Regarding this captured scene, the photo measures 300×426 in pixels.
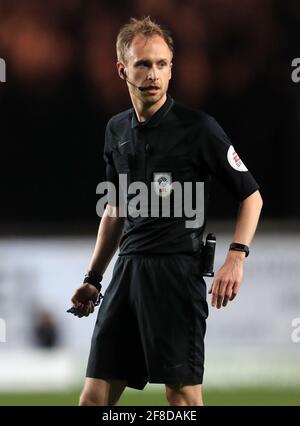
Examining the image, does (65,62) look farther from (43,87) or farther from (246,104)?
(246,104)

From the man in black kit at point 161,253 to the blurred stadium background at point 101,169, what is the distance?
2.67 meters

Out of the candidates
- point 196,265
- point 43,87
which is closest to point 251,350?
point 43,87

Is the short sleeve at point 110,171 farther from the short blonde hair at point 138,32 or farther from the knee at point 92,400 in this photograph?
the knee at point 92,400

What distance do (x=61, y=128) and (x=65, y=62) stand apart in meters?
0.63

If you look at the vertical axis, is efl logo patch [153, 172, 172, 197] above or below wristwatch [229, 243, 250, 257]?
above

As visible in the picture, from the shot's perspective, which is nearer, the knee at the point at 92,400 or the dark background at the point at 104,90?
the knee at the point at 92,400

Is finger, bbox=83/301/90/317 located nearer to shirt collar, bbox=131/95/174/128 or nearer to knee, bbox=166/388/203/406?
knee, bbox=166/388/203/406

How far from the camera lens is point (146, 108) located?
4.29 metres

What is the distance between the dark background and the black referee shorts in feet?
11.9

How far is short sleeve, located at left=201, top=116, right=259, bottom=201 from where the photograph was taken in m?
4.19

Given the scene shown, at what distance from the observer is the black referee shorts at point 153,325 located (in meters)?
4.16

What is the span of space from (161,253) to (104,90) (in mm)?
4397

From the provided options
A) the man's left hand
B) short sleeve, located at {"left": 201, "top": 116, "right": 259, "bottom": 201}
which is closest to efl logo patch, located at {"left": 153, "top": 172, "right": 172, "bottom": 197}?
short sleeve, located at {"left": 201, "top": 116, "right": 259, "bottom": 201}

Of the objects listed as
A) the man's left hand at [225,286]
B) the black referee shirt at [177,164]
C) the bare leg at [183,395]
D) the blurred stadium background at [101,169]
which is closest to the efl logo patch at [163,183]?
the black referee shirt at [177,164]
